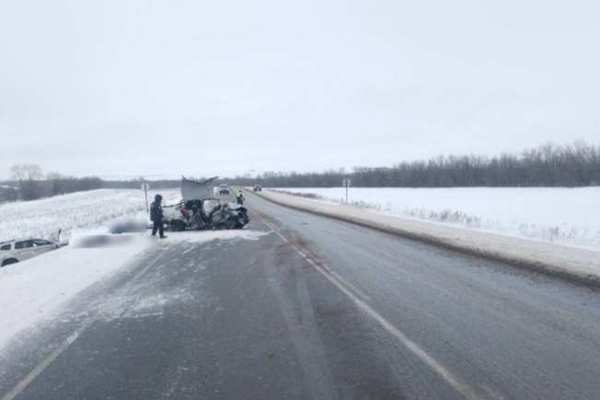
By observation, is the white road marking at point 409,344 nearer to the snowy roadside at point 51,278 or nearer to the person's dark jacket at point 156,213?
the snowy roadside at point 51,278

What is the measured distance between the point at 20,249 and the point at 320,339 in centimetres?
1539

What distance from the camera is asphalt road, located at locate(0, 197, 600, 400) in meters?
3.99

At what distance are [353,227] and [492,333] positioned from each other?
47.3 ft

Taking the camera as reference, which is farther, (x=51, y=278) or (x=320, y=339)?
(x=51, y=278)

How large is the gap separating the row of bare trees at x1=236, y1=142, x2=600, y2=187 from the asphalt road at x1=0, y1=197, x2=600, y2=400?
7637 centimetres

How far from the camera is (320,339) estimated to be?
516 cm

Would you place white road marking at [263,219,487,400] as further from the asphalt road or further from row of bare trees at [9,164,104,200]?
row of bare trees at [9,164,104,200]

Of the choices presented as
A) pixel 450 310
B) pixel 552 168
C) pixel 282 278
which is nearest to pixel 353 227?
pixel 282 278

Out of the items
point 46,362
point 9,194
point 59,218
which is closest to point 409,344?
point 46,362

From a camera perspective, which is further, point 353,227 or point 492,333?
point 353,227

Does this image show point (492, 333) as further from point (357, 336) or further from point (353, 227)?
point (353, 227)

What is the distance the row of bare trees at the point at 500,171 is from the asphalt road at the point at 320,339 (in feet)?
251

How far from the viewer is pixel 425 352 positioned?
467cm

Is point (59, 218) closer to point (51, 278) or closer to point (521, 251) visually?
point (51, 278)
